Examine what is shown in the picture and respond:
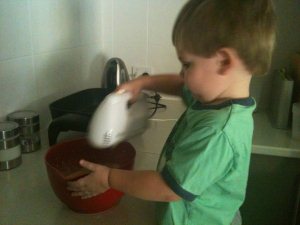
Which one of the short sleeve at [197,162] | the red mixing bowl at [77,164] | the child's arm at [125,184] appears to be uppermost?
the short sleeve at [197,162]

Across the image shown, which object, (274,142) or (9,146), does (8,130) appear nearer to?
(9,146)

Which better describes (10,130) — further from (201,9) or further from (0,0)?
(201,9)

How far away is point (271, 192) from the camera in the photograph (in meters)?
1.10

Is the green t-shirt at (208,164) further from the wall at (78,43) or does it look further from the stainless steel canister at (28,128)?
the wall at (78,43)

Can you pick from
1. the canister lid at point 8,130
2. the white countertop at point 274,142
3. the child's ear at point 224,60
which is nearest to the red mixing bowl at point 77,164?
the canister lid at point 8,130

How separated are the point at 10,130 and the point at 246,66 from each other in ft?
1.85

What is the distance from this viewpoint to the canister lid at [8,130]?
0.78m

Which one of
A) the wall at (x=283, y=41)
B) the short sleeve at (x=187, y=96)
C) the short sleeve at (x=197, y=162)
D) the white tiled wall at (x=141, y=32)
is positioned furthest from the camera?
the white tiled wall at (x=141, y=32)

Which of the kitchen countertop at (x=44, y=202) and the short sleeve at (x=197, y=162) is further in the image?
the kitchen countertop at (x=44, y=202)

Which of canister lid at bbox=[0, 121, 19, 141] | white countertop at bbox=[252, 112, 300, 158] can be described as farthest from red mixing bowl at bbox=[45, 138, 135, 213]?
white countertop at bbox=[252, 112, 300, 158]

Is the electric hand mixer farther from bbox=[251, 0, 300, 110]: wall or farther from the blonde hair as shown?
bbox=[251, 0, 300, 110]: wall

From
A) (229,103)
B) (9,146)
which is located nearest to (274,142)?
(229,103)

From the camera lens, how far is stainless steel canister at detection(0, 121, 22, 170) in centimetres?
78

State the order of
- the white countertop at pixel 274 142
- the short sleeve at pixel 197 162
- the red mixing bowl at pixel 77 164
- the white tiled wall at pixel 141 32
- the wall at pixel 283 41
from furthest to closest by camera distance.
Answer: the white tiled wall at pixel 141 32 → the wall at pixel 283 41 → the white countertop at pixel 274 142 → the red mixing bowl at pixel 77 164 → the short sleeve at pixel 197 162
